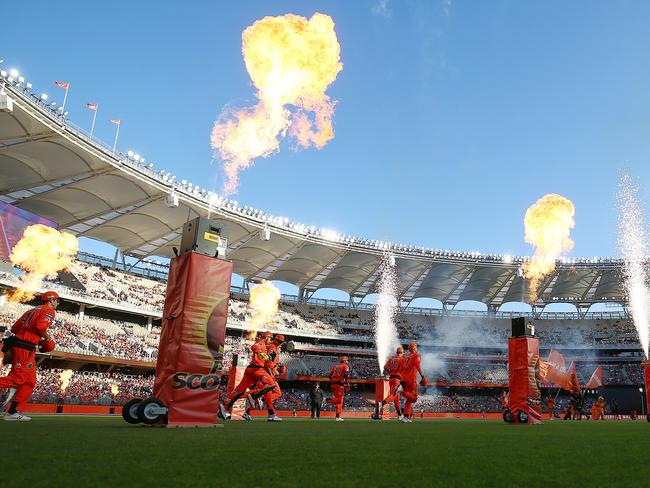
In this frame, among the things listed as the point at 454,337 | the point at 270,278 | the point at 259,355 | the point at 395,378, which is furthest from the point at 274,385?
the point at 454,337

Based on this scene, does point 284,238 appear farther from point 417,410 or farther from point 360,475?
point 360,475

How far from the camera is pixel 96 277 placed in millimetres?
40906

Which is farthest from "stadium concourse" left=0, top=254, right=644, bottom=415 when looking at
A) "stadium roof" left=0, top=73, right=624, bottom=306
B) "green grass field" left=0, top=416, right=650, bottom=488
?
"green grass field" left=0, top=416, right=650, bottom=488

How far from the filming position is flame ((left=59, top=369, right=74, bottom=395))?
102 feet

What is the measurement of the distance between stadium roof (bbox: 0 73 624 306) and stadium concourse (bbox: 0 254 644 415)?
3031mm

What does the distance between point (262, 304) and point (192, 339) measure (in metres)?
42.0

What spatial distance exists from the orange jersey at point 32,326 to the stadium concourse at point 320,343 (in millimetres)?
20589

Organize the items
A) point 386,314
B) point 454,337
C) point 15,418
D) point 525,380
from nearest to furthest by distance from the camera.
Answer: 1. point 15,418
2. point 525,380
3. point 454,337
4. point 386,314

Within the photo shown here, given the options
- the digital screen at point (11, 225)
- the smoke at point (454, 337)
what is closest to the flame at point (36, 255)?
the digital screen at point (11, 225)

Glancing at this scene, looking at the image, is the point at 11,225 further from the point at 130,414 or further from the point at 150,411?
the point at 150,411

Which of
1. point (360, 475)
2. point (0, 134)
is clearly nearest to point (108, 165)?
point (0, 134)

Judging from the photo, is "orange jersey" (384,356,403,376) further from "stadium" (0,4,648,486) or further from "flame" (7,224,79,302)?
"flame" (7,224,79,302)

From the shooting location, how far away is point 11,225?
32.9 m

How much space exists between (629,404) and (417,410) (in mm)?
23356
